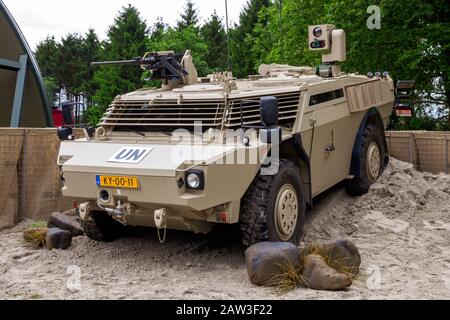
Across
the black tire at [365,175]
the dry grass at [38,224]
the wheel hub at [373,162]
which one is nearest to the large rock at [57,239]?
the dry grass at [38,224]

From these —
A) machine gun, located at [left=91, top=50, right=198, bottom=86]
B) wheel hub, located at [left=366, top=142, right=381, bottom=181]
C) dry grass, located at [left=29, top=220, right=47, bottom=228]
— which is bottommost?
dry grass, located at [left=29, top=220, right=47, bottom=228]

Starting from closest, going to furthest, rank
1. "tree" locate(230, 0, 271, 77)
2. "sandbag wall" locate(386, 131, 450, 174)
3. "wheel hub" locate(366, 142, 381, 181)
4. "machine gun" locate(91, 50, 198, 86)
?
1. "machine gun" locate(91, 50, 198, 86)
2. "wheel hub" locate(366, 142, 381, 181)
3. "sandbag wall" locate(386, 131, 450, 174)
4. "tree" locate(230, 0, 271, 77)

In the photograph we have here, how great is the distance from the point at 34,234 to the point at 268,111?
326cm

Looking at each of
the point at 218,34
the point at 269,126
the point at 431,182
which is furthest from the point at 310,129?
the point at 218,34

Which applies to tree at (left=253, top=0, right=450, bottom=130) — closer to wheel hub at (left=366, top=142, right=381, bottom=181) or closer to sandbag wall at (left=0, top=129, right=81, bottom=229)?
wheel hub at (left=366, top=142, right=381, bottom=181)

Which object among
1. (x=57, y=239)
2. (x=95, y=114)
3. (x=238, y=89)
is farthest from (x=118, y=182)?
(x=95, y=114)

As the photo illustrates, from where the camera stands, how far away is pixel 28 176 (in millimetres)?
8445

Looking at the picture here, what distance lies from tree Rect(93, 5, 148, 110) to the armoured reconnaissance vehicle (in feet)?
81.8

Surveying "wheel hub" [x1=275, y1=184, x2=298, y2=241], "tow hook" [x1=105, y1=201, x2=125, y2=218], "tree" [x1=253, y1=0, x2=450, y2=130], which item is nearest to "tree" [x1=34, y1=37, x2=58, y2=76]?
"tree" [x1=253, y1=0, x2=450, y2=130]

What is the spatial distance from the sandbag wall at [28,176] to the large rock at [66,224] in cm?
92

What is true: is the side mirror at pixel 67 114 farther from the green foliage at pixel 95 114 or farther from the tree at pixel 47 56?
the tree at pixel 47 56

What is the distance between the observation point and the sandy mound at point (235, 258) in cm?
532

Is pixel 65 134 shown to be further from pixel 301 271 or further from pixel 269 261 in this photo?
pixel 301 271

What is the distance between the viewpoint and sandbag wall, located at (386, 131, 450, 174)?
946 centimetres
